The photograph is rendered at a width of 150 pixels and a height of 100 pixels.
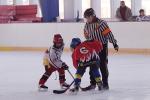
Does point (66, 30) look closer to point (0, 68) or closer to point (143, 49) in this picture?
point (143, 49)

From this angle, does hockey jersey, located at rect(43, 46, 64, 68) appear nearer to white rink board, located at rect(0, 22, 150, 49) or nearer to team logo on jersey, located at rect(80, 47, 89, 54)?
team logo on jersey, located at rect(80, 47, 89, 54)

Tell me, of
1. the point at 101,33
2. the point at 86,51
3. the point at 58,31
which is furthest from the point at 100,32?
the point at 58,31

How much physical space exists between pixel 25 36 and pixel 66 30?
1.40 metres

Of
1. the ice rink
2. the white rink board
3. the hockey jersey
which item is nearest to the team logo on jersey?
the hockey jersey

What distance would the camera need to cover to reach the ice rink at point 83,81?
541 centimetres

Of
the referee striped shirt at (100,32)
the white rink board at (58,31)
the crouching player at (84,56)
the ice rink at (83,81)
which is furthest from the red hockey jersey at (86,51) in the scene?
the white rink board at (58,31)

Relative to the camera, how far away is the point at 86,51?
210 inches

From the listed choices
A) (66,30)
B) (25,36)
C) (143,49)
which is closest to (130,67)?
(143,49)

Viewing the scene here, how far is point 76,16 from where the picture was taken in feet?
50.1

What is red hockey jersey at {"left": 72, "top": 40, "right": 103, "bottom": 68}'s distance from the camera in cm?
533

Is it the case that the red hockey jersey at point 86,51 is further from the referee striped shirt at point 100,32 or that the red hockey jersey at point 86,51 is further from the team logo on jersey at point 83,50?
the referee striped shirt at point 100,32

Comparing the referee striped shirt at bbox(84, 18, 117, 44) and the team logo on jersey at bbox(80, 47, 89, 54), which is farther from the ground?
the referee striped shirt at bbox(84, 18, 117, 44)

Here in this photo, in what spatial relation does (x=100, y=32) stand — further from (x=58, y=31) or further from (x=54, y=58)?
(x=58, y=31)

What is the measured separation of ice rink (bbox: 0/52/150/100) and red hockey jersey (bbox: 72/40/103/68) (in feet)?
1.44
